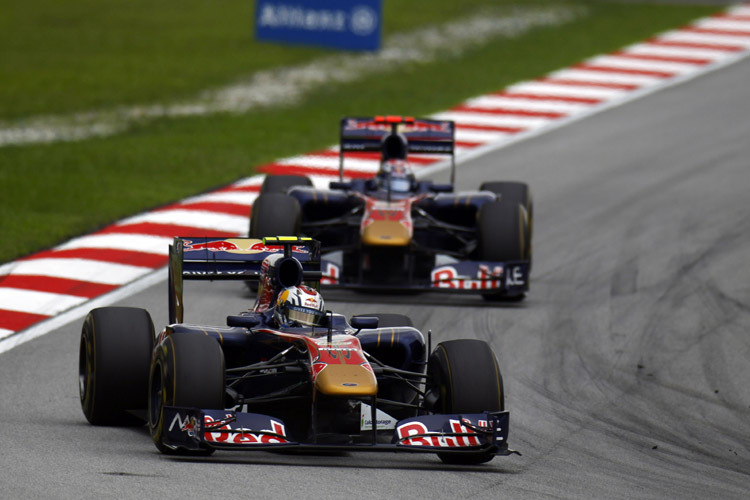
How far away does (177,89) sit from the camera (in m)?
27.7

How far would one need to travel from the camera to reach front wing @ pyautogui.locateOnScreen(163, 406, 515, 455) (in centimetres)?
942

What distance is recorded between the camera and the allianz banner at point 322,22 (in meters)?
29.7

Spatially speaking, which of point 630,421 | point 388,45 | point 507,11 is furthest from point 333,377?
point 507,11

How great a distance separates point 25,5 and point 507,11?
12.2 m

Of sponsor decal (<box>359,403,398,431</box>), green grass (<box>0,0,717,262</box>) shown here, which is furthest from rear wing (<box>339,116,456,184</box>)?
sponsor decal (<box>359,403,398,431</box>)

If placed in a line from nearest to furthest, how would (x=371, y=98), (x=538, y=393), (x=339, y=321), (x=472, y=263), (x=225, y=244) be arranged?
(x=339, y=321) < (x=225, y=244) < (x=538, y=393) < (x=472, y=263) < (x=371, y=98)

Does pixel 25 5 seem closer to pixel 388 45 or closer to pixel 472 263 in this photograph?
pixel 388 45

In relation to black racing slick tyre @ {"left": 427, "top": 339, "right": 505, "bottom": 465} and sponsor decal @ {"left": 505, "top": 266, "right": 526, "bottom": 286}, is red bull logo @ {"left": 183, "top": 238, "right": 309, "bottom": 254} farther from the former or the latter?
sponsor decal @ {"left": 505, "top": 266, "right": 526, "bottom": 286}

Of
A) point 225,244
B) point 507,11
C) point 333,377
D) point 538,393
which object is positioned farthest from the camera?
point 507,11

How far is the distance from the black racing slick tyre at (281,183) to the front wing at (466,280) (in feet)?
5.91

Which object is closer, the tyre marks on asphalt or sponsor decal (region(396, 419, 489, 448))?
sponsor decal (region(396, 419, 489, 448))

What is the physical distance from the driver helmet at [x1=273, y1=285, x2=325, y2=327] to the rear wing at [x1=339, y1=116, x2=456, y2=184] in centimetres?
683

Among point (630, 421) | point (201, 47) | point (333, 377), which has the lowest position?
point (630, 421)

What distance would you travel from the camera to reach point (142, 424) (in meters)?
10.9
